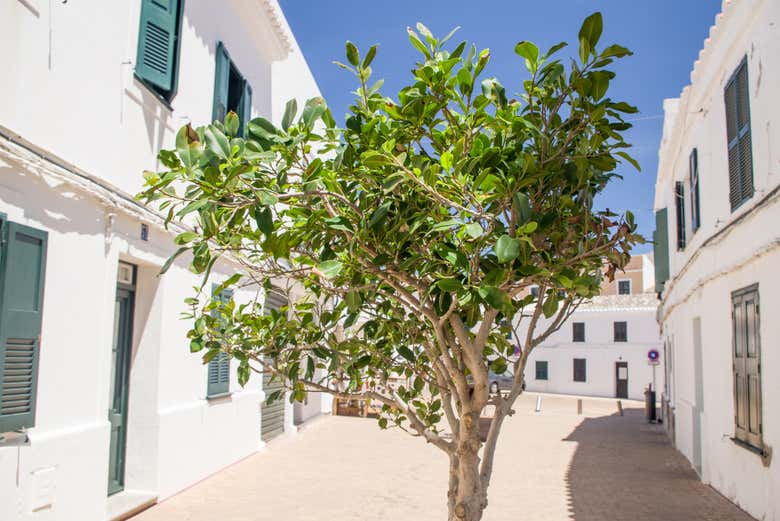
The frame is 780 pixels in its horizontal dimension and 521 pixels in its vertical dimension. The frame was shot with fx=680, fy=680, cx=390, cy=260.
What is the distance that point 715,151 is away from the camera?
30.0 ft

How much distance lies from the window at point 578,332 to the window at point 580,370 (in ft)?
3.75

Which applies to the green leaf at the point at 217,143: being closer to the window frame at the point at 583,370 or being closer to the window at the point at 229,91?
the window at the point at 229,91

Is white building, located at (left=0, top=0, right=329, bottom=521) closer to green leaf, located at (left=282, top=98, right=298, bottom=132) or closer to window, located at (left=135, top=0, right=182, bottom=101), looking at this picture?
window, located at (left=135, top=0, right=182, bottom=101)

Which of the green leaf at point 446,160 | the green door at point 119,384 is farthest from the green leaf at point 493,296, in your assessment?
the green door at point 119,384

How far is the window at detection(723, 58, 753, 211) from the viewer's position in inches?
293

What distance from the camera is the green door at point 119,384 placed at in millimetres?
7012

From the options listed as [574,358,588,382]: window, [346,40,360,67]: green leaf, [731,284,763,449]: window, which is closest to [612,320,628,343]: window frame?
[574,358,588,382]: window

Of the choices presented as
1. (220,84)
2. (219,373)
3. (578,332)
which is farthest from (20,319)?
(578,332)

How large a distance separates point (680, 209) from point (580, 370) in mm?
26772

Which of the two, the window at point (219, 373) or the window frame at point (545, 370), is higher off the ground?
the window at point (219, 373)

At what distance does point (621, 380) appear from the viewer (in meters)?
36.6

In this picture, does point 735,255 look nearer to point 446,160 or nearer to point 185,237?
point 446,160

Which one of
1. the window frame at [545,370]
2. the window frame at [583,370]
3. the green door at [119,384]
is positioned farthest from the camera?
the window frame at [545,370]

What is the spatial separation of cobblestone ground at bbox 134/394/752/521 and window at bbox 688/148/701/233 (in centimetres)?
397
